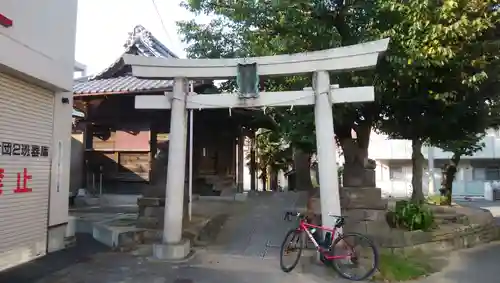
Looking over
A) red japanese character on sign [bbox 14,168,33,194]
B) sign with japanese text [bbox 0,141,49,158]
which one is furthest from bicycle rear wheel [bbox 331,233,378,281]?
sign with japanese text [bbox 0,141,49,158]

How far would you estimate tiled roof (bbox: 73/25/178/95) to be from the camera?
50.9 ft

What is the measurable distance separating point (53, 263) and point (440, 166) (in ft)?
123

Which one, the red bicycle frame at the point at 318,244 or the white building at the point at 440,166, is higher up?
the white building at the point at 440,166

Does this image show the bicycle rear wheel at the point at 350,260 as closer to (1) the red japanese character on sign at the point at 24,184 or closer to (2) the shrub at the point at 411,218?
(2) the shrub at the point at 411,218

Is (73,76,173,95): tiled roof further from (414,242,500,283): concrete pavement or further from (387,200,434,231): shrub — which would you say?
(414,242,500,283): concrete pavement

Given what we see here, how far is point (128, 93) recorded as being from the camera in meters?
15.0

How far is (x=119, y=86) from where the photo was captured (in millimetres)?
15891

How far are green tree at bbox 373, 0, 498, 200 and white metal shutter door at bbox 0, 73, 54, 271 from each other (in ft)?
25.3

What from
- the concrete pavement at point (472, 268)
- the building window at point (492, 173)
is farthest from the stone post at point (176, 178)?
the building window at point (492, 173)

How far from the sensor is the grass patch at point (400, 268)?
7988mm

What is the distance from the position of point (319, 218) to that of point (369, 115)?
409 cm

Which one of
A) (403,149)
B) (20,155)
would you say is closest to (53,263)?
(20,155)

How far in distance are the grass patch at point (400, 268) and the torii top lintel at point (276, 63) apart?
13.1 feet

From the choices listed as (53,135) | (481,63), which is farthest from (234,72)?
(481,63)
